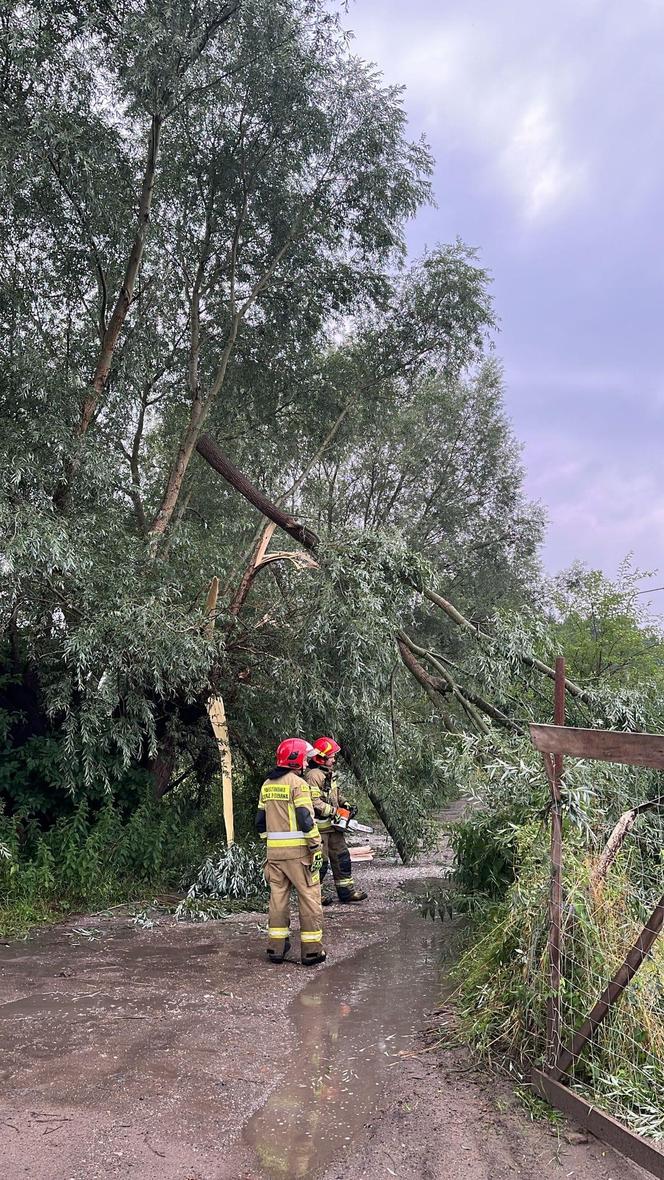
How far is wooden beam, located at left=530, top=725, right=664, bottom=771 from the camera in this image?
11.9ft

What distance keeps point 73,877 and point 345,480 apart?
14.6 metres

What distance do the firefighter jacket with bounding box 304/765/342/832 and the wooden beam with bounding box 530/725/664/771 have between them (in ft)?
14.5

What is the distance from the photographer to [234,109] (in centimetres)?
978

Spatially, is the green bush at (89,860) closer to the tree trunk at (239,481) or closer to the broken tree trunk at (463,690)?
the broken tree trunk at (463,690)

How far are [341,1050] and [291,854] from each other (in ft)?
7.45

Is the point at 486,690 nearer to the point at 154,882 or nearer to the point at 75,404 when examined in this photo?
the point at 154,882

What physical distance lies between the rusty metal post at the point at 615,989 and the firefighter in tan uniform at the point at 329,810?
4.50 metres

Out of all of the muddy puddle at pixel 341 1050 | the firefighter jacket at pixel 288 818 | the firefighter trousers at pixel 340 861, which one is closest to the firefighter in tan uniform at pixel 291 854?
the firefighter jacket at pixel 288 818

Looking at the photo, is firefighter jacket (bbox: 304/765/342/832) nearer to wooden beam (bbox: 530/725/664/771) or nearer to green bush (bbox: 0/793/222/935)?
green bush (bbox: 0/793/222/935)

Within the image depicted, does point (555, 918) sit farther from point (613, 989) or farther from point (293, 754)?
point (293, 754)

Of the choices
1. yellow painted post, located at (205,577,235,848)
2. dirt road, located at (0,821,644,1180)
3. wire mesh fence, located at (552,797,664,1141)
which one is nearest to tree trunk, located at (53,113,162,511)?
yellow painted post, located at (205,577,235,848)

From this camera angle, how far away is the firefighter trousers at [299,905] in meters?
6.76

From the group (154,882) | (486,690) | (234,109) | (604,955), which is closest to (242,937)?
(154,882)

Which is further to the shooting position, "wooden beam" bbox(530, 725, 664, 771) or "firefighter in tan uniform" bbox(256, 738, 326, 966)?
"firefighter in tan uniform" bbox(256, 738, 326, 966)
